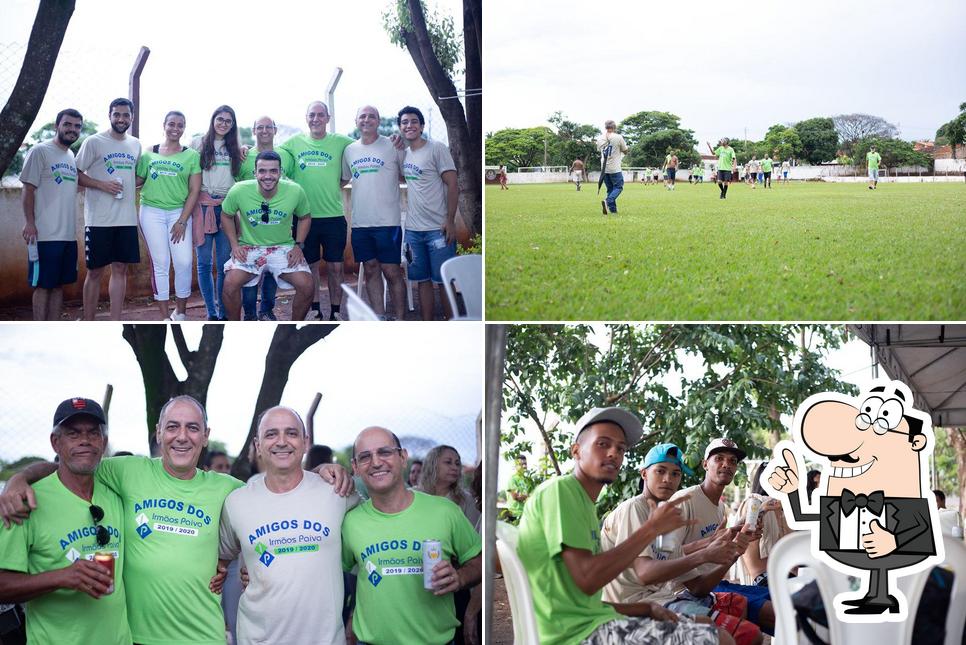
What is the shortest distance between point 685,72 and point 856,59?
36.6 inches

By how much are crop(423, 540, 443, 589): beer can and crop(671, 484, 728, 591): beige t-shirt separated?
109 centimetres

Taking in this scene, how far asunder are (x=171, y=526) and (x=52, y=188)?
204 centimetres

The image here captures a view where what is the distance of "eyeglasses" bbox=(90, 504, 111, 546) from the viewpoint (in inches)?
177

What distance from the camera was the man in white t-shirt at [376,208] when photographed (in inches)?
219

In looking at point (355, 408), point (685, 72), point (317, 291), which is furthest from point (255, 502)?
point (685, 72)

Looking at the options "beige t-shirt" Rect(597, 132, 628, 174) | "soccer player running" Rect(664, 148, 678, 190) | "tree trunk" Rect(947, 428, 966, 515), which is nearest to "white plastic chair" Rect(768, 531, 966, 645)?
"tree trunk" Rect(947, 428, 966, 515)

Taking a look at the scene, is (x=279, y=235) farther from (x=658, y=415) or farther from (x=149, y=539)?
(x=658, y=415)

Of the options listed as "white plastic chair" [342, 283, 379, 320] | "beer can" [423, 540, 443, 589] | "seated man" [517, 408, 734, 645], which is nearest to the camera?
"seated man" [517, 408, 734, 645]

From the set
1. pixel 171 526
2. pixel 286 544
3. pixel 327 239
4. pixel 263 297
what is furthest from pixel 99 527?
pixel 327 239

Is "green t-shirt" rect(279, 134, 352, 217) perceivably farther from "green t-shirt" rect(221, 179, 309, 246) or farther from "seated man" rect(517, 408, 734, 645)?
"seated man" rect(517, 408, 734, 645)

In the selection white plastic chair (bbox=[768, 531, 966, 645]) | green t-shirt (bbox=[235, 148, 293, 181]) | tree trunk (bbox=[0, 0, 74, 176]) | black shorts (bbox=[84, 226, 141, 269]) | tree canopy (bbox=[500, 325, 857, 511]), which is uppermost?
tree trunk (bbox=[0, 0, 74, 176])

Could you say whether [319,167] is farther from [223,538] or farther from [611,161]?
[223,538]

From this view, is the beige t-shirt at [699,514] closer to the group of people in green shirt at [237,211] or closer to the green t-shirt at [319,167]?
the group of people in green shirt at [237,211]

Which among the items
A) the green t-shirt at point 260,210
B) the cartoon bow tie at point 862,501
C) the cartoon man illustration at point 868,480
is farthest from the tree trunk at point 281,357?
the cartoon bow tie at point 862,501
